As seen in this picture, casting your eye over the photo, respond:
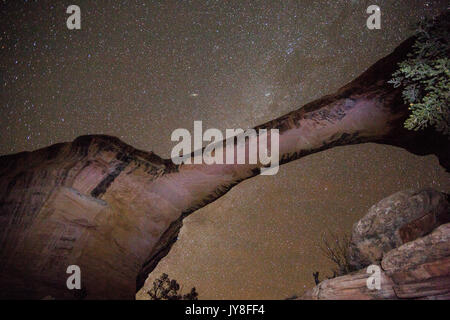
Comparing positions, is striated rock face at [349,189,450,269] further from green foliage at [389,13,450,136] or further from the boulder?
green foliage at [389,13,450,136]

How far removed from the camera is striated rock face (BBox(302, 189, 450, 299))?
2635mm

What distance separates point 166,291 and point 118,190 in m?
4.93

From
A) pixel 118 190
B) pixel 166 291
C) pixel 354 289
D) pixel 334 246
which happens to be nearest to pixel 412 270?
pixel 354 289

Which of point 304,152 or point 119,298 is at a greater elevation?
point 304,152

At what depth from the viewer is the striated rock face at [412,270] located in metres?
2.63

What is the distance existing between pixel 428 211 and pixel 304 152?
2960 mm

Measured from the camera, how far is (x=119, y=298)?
2.14 m

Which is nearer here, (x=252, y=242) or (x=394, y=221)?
(x=394, y=221)

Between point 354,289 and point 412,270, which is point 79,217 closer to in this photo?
point 354,289

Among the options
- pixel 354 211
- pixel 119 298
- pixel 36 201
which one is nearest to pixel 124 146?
pixel 36 201

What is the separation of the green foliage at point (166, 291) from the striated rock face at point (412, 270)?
3.54 metres

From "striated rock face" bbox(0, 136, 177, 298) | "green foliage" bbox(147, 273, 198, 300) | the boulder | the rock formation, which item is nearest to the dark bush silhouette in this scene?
the boulder

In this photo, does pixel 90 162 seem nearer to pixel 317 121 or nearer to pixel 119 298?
pixel 119 298

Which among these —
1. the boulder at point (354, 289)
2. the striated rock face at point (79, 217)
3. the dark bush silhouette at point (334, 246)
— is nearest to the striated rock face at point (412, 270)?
the boulder at point (354, 289)
